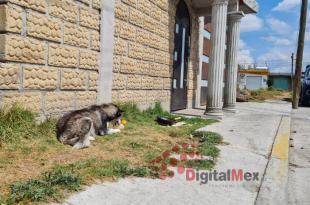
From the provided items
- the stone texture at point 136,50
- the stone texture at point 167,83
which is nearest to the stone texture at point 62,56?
the stone texture at point 136,50

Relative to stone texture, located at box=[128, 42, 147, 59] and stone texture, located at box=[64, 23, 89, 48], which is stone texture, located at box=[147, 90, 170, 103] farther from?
stone texture, located at box=[64, 23, 89, 48]

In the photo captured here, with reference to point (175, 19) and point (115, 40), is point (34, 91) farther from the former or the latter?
point (175, 19)

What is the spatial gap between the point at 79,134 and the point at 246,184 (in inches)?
99.7

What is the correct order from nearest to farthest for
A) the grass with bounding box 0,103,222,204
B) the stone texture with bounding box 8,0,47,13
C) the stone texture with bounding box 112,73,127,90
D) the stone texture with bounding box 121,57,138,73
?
the grass with bounding box 0,103,222,204 → the stone texture with bounding box 8,0,47,13 → the stone texture with bounding box 112,73,127,90 → the stone texture with bounding box 121,57,138,73

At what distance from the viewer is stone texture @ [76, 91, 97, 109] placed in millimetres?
6205

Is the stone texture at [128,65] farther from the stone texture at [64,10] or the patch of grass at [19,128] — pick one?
the patch of grass at [19,128]

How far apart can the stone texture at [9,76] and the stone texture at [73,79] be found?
3.32 ft

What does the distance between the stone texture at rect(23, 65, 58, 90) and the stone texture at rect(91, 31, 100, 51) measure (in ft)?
4.03

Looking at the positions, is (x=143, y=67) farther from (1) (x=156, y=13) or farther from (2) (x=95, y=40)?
(2) (x=95, y=40)

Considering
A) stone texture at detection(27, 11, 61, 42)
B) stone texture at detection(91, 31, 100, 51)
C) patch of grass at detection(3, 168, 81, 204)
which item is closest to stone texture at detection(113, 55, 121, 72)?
stone texture at detection(91, 31, 100, 51)

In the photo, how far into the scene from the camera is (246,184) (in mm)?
3713

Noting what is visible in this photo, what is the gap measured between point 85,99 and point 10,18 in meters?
2.27

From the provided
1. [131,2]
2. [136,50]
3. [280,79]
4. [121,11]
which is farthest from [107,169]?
[280,79]

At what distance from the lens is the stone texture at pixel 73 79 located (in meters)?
5.74
